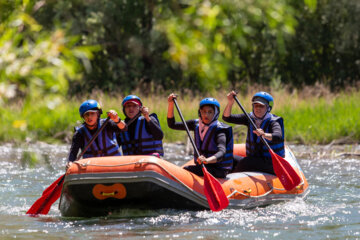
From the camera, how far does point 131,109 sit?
621cm

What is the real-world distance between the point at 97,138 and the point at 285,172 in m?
1.93

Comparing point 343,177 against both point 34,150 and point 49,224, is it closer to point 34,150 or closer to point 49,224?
point 49,224

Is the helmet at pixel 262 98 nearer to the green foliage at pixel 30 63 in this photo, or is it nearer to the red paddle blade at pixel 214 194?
the red paddle blade at pixel 214 194

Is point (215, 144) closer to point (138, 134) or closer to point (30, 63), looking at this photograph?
point (138, 134)

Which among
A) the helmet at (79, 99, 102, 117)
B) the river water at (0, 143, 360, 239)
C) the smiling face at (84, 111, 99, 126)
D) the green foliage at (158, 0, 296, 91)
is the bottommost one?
the river water at (0, 143, 360, 239)

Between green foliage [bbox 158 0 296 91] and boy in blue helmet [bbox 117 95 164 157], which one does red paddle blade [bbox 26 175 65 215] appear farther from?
green foliage [bbox 158 0 296 91]

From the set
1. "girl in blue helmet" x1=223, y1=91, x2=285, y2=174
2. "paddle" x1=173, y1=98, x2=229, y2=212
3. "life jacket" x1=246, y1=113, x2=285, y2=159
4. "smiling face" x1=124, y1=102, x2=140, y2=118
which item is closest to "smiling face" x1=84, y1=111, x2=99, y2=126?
"smiling face" x1=124, y1=102, x2=140, y2=118

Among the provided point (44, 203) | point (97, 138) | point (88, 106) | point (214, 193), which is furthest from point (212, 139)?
point (44, 203)

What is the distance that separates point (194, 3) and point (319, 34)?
1715 cm

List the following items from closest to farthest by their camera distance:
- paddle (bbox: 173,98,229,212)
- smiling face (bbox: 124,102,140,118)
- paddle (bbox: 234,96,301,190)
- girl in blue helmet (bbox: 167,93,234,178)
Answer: paddle (bbox: 173,98,229,212) < girl in blue helmet (bbox: 167,93,234,178) < smiling face (bbox: 124,102,140,118) < paddle (bbox: 234,96,301,190)

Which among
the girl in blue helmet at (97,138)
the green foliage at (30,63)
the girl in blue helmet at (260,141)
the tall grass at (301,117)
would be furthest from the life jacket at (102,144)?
the green foliage at (30,63)

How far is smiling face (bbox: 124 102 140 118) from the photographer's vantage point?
6.18m

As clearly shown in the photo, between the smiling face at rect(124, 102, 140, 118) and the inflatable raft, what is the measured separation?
2.84ft

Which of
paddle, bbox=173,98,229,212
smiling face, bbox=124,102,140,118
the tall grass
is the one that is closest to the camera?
paddle, bbox=173,98,229,212
